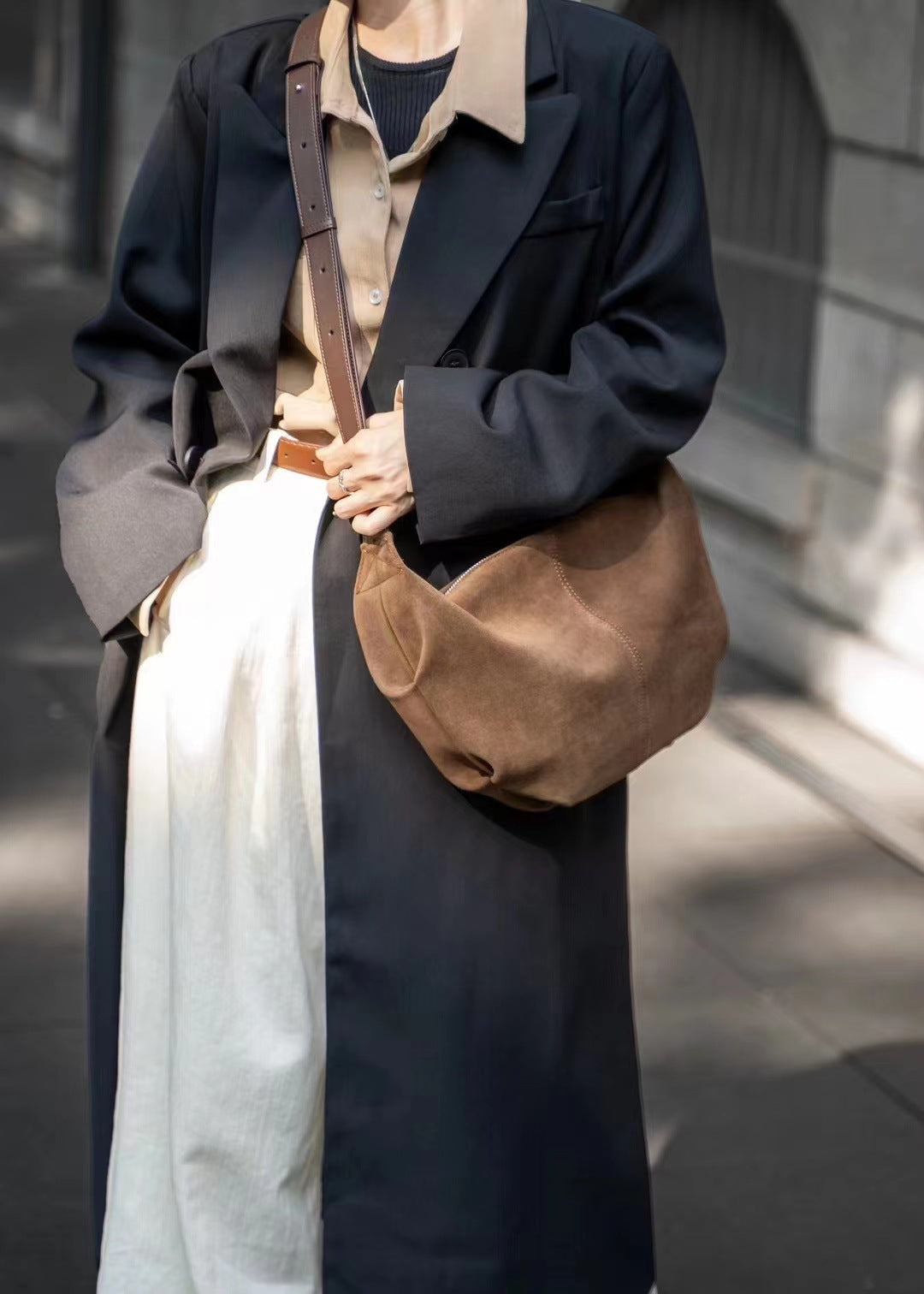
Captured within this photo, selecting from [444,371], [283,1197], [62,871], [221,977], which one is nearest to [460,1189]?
[283,1197]

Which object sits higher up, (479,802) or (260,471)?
(260,471)

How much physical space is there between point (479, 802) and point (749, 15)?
436 centimetres

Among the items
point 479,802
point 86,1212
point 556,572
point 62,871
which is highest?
point 556,572

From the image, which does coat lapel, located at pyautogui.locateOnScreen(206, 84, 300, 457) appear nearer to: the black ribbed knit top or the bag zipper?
the black ribbed knit top

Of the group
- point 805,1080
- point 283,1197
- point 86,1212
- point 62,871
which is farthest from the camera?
point 62,871

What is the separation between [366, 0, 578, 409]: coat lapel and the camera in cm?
262

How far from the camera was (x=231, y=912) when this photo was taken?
9.03ft

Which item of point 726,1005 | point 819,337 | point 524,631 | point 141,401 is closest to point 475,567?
point 524,631

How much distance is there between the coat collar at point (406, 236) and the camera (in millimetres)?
2625

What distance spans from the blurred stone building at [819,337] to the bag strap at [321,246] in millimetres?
3137

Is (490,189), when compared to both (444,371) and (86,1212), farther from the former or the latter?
A: (86,1212)

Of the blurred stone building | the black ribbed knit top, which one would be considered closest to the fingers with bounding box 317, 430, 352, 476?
the black ribbed knit top

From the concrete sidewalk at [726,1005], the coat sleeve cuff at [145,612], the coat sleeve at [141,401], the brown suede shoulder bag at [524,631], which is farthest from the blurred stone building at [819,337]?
the coat sleeve cuff at [145,612]

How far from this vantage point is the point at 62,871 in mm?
4816
